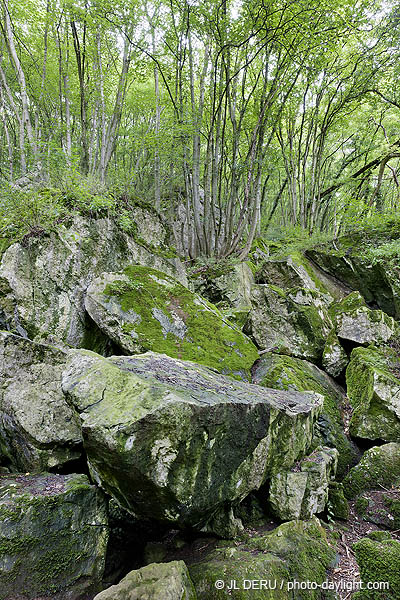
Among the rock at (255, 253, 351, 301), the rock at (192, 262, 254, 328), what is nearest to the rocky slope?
the rock at (192, 262, 254, 328)

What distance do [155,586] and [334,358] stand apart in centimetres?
546

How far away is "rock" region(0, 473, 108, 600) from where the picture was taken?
2549 mm

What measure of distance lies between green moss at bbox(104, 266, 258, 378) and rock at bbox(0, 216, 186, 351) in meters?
0.73

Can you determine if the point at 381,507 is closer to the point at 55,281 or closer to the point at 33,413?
the point at 33,413

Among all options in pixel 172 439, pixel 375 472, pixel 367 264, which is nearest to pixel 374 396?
pixel 375 472

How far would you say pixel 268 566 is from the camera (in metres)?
2.73

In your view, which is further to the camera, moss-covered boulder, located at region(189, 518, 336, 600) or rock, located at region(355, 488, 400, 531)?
rock, located at region(355, 488, 400, 531)

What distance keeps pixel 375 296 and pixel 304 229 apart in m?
5.16

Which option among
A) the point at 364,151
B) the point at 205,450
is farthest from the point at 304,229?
the point at 205,450

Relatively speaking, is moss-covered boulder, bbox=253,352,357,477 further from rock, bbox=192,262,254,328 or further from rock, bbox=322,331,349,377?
rock, bbox=192,262,254,328

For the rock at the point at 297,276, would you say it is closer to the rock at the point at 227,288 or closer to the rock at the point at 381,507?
the rock at the point at 227,288

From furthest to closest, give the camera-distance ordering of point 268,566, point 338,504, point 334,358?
point 334,358, point 338,504, point 268,566

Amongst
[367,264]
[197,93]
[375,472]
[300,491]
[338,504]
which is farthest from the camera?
[197,93]

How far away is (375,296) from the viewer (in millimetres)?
9445
